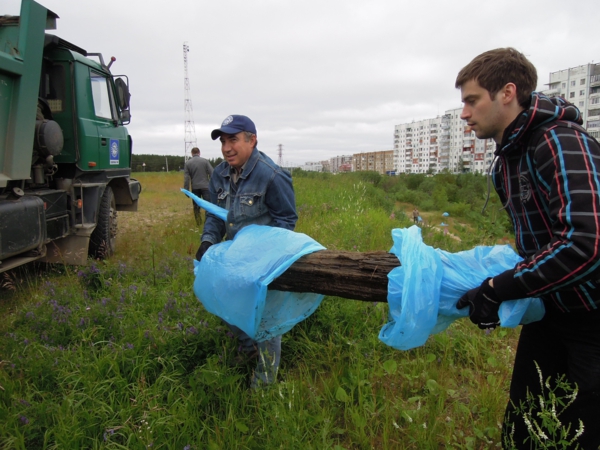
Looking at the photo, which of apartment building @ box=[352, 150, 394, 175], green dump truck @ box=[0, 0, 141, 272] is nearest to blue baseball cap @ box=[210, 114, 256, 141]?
green dump truck @ box=[0, 0, 141, 272]

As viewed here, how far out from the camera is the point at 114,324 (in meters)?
3.19

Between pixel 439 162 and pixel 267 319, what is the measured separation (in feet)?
305

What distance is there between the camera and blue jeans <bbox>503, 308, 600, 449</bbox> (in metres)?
1.49

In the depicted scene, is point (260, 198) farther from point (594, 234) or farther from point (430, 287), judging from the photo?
point (594, 234)

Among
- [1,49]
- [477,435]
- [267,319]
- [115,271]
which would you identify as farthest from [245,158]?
[1,49]

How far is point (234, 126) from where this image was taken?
2598 mm

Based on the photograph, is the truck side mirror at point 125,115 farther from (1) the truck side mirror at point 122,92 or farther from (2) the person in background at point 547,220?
(2) the person in background at point 547,220

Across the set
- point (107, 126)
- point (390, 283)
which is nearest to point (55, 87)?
point (107, 126)

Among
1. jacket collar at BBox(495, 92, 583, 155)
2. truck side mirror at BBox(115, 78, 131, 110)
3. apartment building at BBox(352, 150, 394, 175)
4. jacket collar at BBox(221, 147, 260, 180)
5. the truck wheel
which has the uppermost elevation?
apartment building at BBox(352, 150, 394, 175)

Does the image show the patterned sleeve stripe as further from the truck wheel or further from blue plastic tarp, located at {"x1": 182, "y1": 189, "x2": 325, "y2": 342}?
the truck wheel

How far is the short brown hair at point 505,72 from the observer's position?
154 centimetres

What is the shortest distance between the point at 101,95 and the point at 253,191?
4262 millimetres

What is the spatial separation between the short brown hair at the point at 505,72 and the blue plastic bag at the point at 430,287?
0.68 metres

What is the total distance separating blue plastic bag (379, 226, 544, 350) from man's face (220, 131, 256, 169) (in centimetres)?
131
